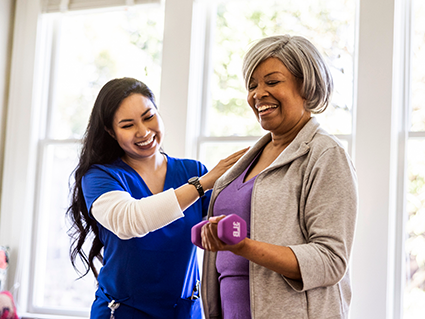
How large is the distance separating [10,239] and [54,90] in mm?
1049

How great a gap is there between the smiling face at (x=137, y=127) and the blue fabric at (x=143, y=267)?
12 centimetres

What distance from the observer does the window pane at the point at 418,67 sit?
2.23m

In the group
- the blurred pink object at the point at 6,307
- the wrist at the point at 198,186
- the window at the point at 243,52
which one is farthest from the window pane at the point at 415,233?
the blurred pink object at the point at 6,307

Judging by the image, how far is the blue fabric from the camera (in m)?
1.63

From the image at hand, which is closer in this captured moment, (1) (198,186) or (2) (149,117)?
(1) (198,186)

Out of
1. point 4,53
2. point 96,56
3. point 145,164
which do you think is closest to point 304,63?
point 145,164

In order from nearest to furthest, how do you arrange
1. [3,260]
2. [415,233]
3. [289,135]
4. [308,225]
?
[308,225], [289,135], [415,233], [3,260]

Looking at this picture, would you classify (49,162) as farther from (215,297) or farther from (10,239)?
(215,297)

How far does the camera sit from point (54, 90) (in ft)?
10.2

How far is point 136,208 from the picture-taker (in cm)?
155

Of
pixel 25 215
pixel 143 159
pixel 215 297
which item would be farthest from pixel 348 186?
pixel 25 215

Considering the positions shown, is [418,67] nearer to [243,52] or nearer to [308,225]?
[243,52]

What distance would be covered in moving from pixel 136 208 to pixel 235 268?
442mm

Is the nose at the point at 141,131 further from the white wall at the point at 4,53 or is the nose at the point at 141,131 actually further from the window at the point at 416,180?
the white wall at the point at 4,53
